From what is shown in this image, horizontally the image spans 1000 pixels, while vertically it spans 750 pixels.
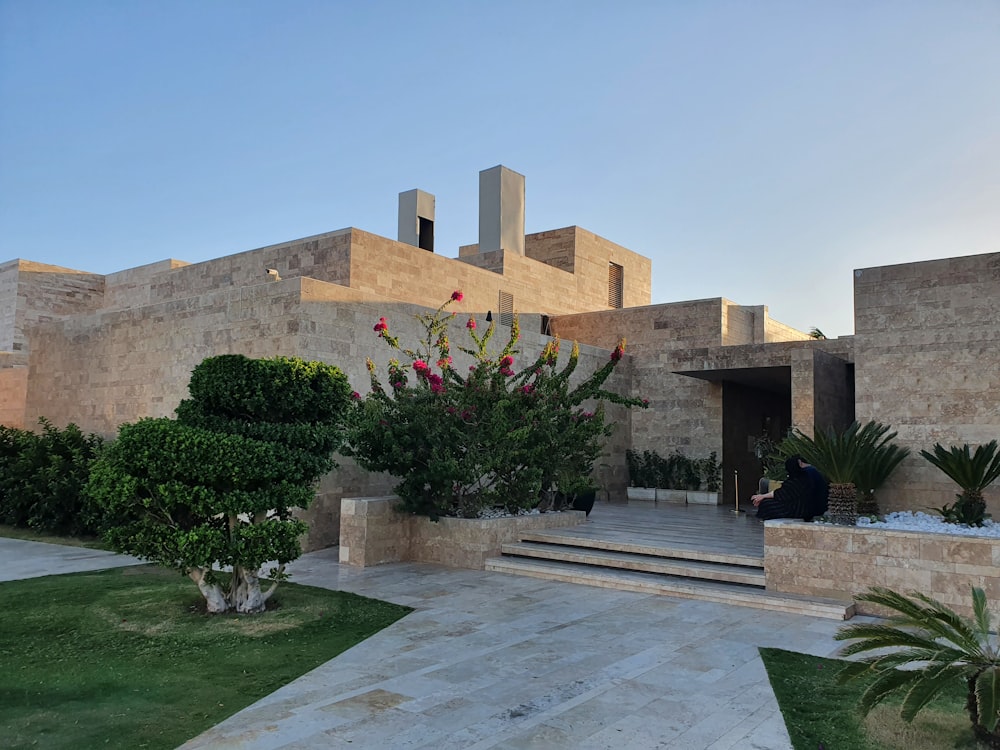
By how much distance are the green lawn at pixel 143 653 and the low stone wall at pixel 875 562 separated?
13.4ft

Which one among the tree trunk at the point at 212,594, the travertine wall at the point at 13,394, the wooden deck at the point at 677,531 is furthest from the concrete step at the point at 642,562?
the travertine wall at the point at 13,394

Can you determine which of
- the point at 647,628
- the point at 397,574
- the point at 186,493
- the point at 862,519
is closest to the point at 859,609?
the point at 862,519

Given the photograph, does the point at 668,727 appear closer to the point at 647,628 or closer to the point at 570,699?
the point at 570,699

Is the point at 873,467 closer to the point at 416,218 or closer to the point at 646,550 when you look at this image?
the point at 646,550

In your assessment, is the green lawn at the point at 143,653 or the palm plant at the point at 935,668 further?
the green lawn at the point at 143,653

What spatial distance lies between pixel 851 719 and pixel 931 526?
4217 millimetres

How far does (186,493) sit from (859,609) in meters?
Answer: 6.61

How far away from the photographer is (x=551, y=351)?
→ 11305mm

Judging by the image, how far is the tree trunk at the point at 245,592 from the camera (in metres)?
7.05

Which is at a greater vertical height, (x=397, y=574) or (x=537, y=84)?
(x=537, y=84)

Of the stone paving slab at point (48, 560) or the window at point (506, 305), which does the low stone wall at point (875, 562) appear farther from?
the window at point (506, 305)

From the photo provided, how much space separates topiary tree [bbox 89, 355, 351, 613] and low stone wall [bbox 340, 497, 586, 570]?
2487 millimetres

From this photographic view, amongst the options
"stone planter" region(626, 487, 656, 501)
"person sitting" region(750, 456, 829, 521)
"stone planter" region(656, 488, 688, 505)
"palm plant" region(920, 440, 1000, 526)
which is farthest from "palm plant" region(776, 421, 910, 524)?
"stone planter" region(626, 487, 656, 501)

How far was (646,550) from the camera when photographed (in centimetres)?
945
